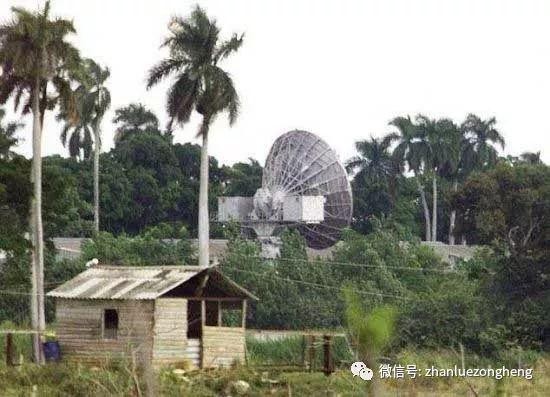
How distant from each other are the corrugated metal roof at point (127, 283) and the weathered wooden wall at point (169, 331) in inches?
13.5

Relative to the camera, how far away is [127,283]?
93.8ft

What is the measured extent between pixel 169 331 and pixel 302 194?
34610mm

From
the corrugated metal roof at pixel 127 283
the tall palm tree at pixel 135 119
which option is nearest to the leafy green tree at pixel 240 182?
the tall palm tree at pixel 135 119

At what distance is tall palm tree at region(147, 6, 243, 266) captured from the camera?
40875 mm

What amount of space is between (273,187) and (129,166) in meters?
17.6

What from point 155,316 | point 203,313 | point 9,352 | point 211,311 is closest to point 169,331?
point 155,316

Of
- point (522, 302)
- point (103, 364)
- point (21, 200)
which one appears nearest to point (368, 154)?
point (522, 302)

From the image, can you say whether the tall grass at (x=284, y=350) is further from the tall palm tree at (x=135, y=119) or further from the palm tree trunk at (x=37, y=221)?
the tall palm tree at (x=135, y=119)

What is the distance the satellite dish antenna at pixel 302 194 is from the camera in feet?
198

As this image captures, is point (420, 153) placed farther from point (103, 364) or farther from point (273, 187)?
point (103, 364)

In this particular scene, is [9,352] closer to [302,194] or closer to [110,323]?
[110,323]

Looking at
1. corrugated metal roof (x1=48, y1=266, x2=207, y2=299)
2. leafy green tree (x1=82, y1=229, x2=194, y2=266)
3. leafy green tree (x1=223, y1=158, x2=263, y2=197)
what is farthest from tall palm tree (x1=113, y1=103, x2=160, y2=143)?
corrugated metal roof (x1=48, y1=266, x2=207, y2=299)

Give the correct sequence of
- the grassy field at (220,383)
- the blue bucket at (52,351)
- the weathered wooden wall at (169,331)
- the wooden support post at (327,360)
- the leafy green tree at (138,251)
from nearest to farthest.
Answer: the grassy field at (220,383) → the wooden support post at (327,360) → the weathered wooden wall at (169,331) → the blue bucket at (52,351) → the leafy green tree at (138,251)

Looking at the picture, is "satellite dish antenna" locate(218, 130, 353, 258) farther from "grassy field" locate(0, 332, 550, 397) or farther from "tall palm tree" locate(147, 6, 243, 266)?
"grassy field" locate(0, 332, 550, 397)
